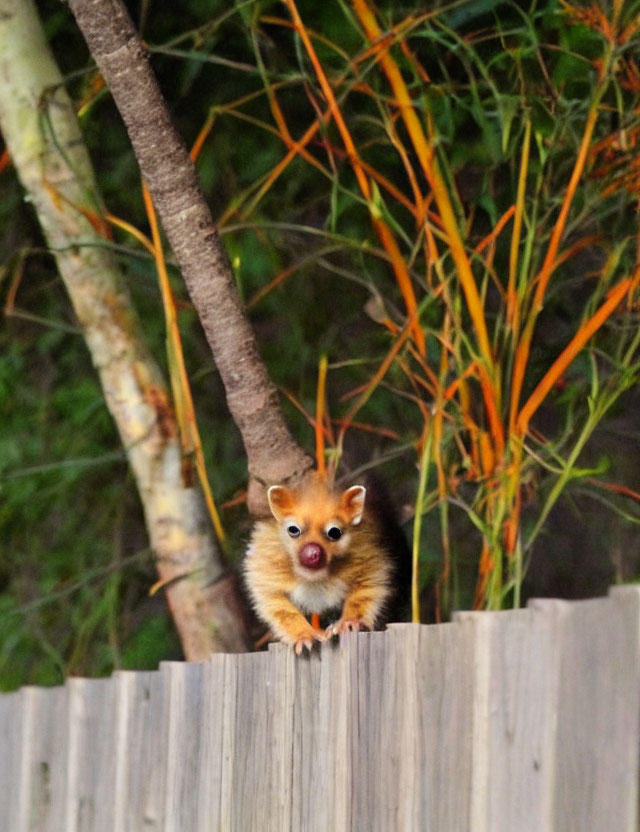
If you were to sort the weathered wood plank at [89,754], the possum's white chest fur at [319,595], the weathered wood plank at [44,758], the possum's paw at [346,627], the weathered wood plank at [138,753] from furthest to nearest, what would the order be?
the weathered wood plank at [44,758], the weathered wood plank at [89,754], the weathered wood plank at [138,753], the possum's white chest fur at [319,595], the possum's paw at [346,627]

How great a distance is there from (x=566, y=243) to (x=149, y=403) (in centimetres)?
96

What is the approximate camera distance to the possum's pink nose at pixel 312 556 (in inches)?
82.2

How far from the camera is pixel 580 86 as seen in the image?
272cm

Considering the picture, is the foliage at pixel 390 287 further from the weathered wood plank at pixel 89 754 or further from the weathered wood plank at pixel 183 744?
the weathered wood plank at pixel 183 744

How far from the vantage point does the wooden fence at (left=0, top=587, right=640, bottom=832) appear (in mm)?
1268

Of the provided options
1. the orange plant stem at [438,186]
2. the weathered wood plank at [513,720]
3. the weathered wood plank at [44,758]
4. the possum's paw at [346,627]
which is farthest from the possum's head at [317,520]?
the weathered wood plank at [44,758]

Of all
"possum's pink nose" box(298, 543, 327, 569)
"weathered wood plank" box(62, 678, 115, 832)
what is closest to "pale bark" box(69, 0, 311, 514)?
"possum's pink nose" box(298, 543, 327, 569)

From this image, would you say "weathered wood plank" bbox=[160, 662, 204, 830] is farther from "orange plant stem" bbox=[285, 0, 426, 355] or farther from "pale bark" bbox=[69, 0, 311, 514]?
"orange plant stem" bbox=[285, 0, 426, 355]

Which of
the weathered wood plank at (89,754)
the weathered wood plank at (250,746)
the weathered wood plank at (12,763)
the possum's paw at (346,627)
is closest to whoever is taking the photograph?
the possum's paw at (346,627)

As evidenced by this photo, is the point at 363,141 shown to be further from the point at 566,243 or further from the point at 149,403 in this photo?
the point at 149,403

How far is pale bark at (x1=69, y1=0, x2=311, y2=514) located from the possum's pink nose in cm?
Result: 27

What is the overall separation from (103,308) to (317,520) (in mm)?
900

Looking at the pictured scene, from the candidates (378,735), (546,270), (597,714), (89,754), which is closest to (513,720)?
(597,714)

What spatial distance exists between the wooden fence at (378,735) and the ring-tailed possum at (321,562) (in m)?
0.17
